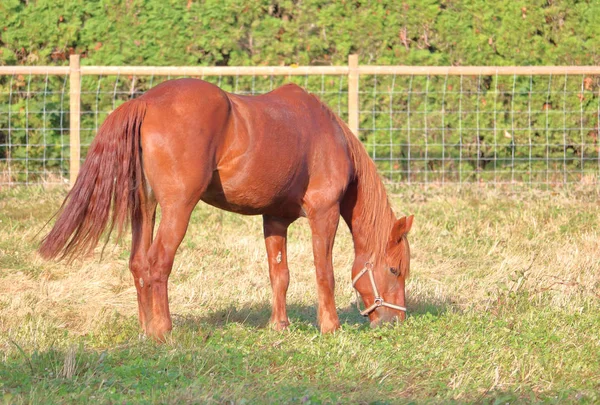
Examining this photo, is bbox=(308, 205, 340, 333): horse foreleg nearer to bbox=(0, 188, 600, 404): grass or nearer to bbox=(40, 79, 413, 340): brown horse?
bbox=(40, 79, 413, 340): brown horse

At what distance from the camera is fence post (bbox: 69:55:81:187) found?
32.9 ft

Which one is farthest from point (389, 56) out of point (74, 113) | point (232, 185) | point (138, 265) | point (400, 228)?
point (138, 265)

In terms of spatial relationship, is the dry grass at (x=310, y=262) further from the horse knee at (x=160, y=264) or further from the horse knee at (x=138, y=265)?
the horse knee at (x=160, y=264)

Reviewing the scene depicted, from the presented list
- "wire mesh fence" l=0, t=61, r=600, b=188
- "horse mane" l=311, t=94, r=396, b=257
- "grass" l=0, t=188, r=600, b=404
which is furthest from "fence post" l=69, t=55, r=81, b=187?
"horse mane" l=311, t=94, r=396, b=257

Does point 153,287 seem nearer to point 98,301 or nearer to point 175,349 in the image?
point 175,349

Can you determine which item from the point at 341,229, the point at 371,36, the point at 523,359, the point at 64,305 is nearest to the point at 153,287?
the point at 64,305

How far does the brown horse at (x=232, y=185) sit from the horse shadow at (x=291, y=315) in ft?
0.75

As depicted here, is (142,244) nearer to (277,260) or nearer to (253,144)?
(253,144)

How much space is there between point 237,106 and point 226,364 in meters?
1.68

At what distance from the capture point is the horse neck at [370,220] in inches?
242

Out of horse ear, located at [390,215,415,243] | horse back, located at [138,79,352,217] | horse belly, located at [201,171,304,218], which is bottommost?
horse ear, located at [390,215,415,243]

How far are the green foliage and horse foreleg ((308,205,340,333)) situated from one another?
5.21 meters

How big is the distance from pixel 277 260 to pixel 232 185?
0.97m

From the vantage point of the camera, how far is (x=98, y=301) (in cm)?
649
